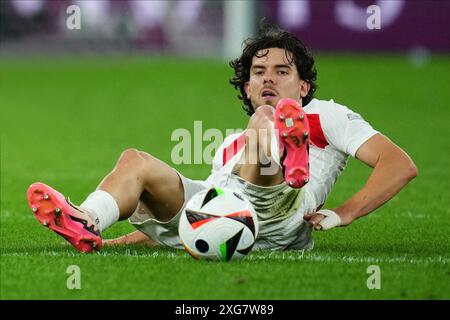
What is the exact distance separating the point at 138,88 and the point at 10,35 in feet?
23.2

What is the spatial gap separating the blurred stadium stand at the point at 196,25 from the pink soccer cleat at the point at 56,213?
18.9 meters

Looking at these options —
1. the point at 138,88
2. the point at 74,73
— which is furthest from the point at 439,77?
the point at 74,73

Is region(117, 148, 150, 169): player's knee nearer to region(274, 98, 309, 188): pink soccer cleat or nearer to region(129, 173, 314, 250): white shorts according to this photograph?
region(129, 173, 314, 250): white shorts

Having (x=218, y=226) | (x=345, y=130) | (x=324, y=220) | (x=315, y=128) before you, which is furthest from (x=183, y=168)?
(x=218, y=226)

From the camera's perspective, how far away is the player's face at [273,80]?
291 inches

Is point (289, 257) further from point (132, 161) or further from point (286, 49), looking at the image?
point (286, 49)

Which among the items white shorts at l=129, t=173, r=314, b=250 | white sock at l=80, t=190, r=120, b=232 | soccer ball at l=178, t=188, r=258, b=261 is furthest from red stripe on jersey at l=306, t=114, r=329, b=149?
white sock at l=80, t=190, r=120, b=232

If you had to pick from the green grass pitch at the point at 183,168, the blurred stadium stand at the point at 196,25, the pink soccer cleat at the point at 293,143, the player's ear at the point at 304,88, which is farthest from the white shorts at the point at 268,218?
the blurred stadium stand at the point at 196,25

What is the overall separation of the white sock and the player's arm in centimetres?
112

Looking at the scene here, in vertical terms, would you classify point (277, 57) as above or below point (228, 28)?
above

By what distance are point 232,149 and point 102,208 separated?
107 centimetres

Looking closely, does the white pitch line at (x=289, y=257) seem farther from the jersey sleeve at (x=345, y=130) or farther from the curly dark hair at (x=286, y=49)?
the curly dark hair at (x=286, y=49)
